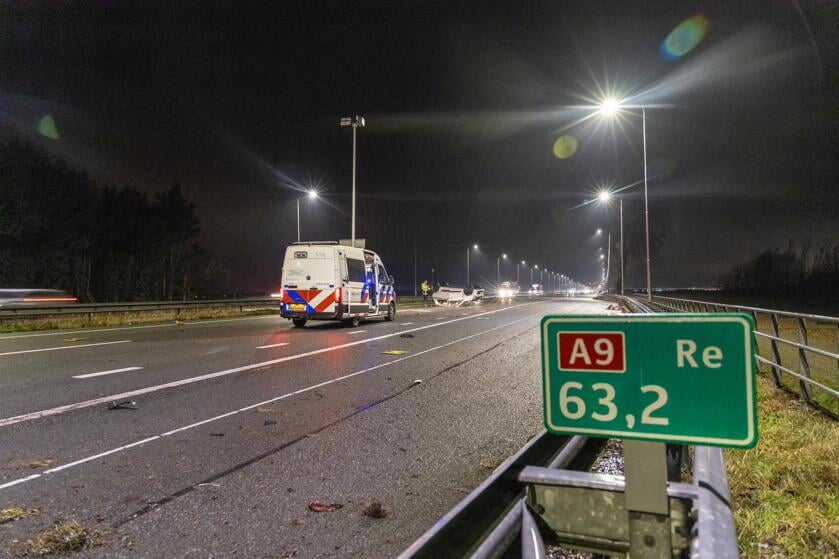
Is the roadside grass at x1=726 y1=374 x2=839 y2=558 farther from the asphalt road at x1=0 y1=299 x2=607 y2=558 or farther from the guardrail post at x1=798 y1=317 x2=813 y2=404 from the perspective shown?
the asphalt road at x1=0 y1=299 x2=607 y2=558

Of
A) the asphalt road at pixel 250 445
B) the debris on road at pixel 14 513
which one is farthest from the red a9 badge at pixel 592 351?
the debris on road at pixel 14 513

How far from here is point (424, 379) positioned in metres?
9.07

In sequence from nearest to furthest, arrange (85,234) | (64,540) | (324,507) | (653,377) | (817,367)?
(653,377) → (64,540) → (324,507) → (817,367) → (85,234)

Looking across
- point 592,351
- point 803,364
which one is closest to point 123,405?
point 592,351

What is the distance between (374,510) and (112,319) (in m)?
22.2

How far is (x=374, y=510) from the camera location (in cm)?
369

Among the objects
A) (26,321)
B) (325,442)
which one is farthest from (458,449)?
(26,321)

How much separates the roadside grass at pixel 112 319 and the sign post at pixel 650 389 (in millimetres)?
20783

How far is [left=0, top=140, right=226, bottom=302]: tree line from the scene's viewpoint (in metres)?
41.6

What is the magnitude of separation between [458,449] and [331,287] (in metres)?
14.6

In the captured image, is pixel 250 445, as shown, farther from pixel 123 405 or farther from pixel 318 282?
pixel 318 282

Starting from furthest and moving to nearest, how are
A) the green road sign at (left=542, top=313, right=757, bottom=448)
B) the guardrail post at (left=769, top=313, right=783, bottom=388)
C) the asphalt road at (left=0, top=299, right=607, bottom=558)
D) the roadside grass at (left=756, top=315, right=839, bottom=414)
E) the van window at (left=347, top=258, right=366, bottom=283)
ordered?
the van window at (left=347, top=258, right=366, bottom=283) → the guardrail post at (left=769, top=313, right=783, bottom=388) → the roadside grass at (left=756, top=315, right=839, bottom=414) → the asphalt road at (left=0, top=299, right=607, bottom=558) → the green road sign at (left=542, top=313, right=757, bottom=448)

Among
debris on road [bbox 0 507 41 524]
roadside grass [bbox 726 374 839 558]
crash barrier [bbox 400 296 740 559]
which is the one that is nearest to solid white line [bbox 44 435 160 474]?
debris on road [bbox 0 507 41 524]

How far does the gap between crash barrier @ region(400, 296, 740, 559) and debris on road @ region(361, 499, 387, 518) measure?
155 cm
